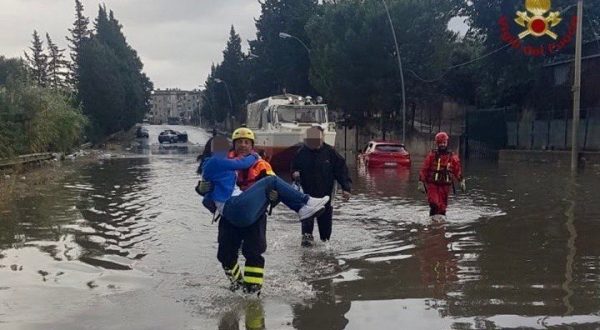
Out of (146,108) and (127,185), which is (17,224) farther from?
(146,108)

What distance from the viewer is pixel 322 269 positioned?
26.6ft

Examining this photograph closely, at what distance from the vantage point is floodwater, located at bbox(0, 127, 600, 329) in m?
6.04

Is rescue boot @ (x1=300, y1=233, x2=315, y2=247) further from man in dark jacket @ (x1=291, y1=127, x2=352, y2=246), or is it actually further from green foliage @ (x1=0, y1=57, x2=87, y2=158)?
green foliage @ (x1=0, y1=57, x2=87, y2=158)

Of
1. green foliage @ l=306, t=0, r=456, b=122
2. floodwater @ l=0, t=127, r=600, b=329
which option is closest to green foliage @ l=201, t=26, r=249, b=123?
green foliage @ l=306, t=0, r=456, b=122

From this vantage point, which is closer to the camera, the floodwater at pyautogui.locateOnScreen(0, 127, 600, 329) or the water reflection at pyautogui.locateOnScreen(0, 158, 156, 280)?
the floodwater at pyautogui.locateOnScreen(0, 127, 600, 329)

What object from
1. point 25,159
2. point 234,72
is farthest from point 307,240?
point 234,72

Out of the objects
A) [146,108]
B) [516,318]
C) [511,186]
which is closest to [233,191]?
[516,318]

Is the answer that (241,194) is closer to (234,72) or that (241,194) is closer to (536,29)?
(536,29)

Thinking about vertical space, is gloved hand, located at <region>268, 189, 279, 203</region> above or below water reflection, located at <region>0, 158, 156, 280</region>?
above

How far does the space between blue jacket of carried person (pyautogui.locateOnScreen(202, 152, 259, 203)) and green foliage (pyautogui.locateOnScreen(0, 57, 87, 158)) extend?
17.5 metres

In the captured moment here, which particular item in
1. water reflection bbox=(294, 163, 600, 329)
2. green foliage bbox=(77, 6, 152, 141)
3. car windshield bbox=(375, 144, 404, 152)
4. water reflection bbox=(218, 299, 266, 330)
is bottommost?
water reflection bbox=(218, 299, 266, 330)

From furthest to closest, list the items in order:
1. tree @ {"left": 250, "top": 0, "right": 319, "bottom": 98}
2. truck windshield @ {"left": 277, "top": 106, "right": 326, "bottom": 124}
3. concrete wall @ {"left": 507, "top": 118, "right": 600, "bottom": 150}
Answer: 1. tree @ {"left": 250, "top": 0, "right": 319, "bottom": 98}
2. concrete wall @ {"left": 507, "top": 118, "right": 600, "bottom": 150}
3. truck windshield @ {"left": 277, "top": 106, "right": 326, "bottom": 124}

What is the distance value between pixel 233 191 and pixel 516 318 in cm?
290

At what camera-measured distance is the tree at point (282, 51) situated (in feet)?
202
